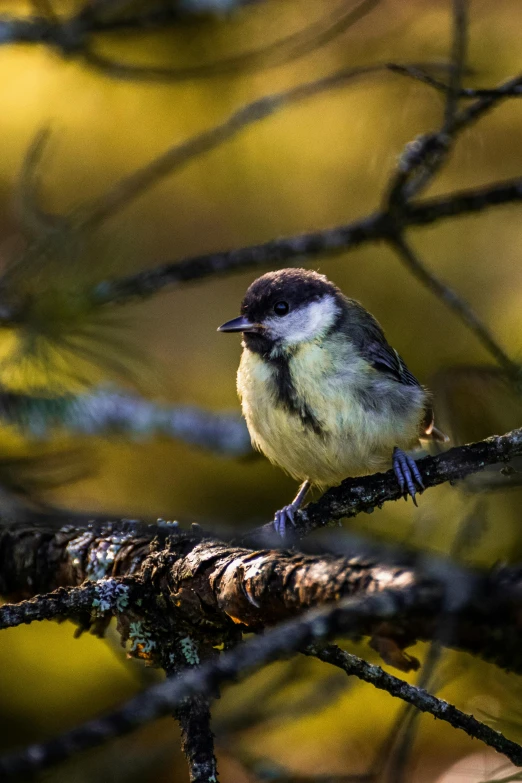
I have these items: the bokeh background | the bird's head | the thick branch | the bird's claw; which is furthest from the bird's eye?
the thick branch

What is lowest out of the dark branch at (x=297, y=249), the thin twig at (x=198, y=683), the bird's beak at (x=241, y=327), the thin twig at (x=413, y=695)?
the thin twig at (x=413, y=695)

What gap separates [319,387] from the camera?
260 centimetres

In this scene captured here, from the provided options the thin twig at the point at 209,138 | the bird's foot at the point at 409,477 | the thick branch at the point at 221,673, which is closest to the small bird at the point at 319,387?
the bird's foot at the point at 409,477

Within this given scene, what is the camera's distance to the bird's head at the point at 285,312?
9.41 ft

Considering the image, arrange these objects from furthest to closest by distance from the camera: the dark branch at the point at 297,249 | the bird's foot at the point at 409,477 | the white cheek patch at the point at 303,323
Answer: the white cheek patch at the point at 303,323, the dark branch at the point at 297,249, the bird's foot at the point at 409,477

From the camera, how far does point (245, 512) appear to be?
138 inches

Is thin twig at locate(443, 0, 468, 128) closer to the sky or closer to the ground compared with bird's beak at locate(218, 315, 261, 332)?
closer to the sky

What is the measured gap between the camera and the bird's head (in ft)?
9.41

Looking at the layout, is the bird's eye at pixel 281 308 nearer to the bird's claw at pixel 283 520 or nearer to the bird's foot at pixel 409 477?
the bird's claw at pixel 283 520

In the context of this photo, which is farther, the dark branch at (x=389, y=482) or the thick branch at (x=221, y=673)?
the dark branch at (x=389, y=482)

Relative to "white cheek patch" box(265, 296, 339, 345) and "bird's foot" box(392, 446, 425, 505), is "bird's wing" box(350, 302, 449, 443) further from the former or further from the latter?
"bird's foot" box(392, 446, 425, 505)

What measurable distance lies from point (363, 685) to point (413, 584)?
204 centimetres

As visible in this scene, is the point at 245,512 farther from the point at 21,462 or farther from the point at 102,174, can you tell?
the point at 102,174

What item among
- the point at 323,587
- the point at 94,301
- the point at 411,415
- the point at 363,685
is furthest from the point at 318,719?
the point at 323,587
